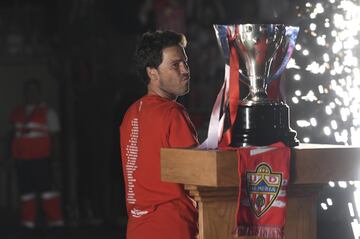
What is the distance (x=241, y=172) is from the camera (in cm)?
382

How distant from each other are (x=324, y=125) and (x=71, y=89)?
7579mm

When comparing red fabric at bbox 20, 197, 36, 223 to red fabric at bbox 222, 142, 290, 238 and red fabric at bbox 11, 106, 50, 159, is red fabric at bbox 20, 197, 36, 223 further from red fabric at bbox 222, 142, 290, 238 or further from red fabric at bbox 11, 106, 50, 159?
red fabric at bbox 222, 142, 290, 238

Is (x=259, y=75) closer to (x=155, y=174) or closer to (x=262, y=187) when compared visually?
(x=262, y=187)

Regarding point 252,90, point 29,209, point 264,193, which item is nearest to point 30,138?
point 29,209

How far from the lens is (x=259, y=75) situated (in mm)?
4094

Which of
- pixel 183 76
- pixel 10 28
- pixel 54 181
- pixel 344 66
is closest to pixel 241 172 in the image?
pixel 183 76

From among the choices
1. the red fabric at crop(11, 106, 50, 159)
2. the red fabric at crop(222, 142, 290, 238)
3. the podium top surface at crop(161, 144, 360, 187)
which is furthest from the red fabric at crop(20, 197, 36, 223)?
the red fabric at crop(222, 142, 290, 238)

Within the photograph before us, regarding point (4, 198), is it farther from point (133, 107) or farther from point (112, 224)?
point (133, 107)

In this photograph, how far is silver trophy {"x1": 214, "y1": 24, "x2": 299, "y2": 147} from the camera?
4023mm

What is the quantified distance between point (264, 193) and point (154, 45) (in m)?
0.92

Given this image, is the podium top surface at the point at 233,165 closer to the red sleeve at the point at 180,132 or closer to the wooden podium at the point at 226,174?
the wooden podium at the point at 226,174

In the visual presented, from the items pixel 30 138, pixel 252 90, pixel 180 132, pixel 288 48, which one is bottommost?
pixel 30 138

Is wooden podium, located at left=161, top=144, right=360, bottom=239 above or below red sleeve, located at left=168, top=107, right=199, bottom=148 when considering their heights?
below

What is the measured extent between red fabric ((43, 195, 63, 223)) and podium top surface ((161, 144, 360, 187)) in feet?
26.7
